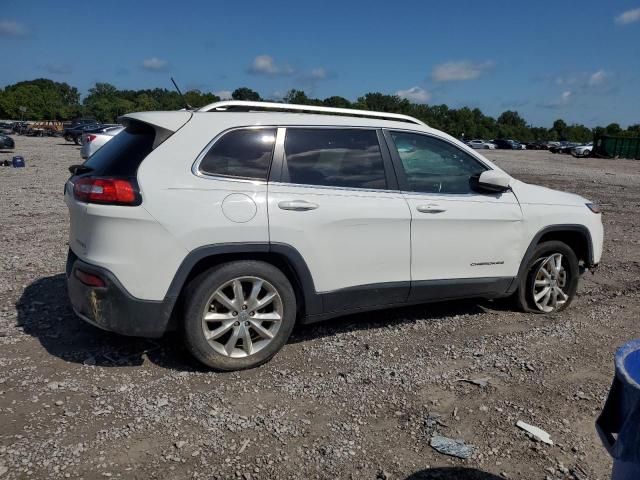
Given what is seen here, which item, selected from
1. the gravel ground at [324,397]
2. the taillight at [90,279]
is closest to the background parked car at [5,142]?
the gravel ground at [324,397]

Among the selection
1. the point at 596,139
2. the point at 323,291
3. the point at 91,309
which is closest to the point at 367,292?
the point at 323,291

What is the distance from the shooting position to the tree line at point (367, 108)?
327 feet

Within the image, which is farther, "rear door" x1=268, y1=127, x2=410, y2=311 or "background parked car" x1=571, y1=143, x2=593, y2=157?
"background parked car" x1=571, y1=143, x2=593, y2=157

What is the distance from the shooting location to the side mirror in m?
4.53

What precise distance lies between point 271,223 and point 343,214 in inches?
22.3

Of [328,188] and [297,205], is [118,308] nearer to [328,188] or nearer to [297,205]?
[297,205]

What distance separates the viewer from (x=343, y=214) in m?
3.94

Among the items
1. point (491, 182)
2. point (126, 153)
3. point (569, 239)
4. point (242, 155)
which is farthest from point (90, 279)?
point (569, 239)

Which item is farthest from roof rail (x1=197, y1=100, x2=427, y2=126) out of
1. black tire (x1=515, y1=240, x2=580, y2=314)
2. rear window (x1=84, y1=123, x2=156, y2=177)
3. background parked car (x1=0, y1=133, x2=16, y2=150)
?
background parked car (x1=0, y1=133, x2=16, y2=150)

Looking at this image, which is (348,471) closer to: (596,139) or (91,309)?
(91,309)

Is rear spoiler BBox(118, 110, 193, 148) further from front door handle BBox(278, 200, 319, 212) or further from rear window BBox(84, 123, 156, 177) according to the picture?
front door handle BBox(278, 200, 319, 212)

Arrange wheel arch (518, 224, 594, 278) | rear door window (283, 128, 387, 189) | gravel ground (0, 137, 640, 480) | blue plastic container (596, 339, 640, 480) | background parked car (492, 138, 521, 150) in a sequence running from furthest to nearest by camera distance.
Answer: background parked car (492, 138, 521, 150) < wheel arch (518, 224, 594, 278) < rear door window (283, 128, 387, 189) < gravel ground (0, 137, 640, 480) < blue plastic container (596, 339, 640, 480)

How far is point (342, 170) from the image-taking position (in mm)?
4117

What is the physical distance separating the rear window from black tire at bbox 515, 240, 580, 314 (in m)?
3.43
